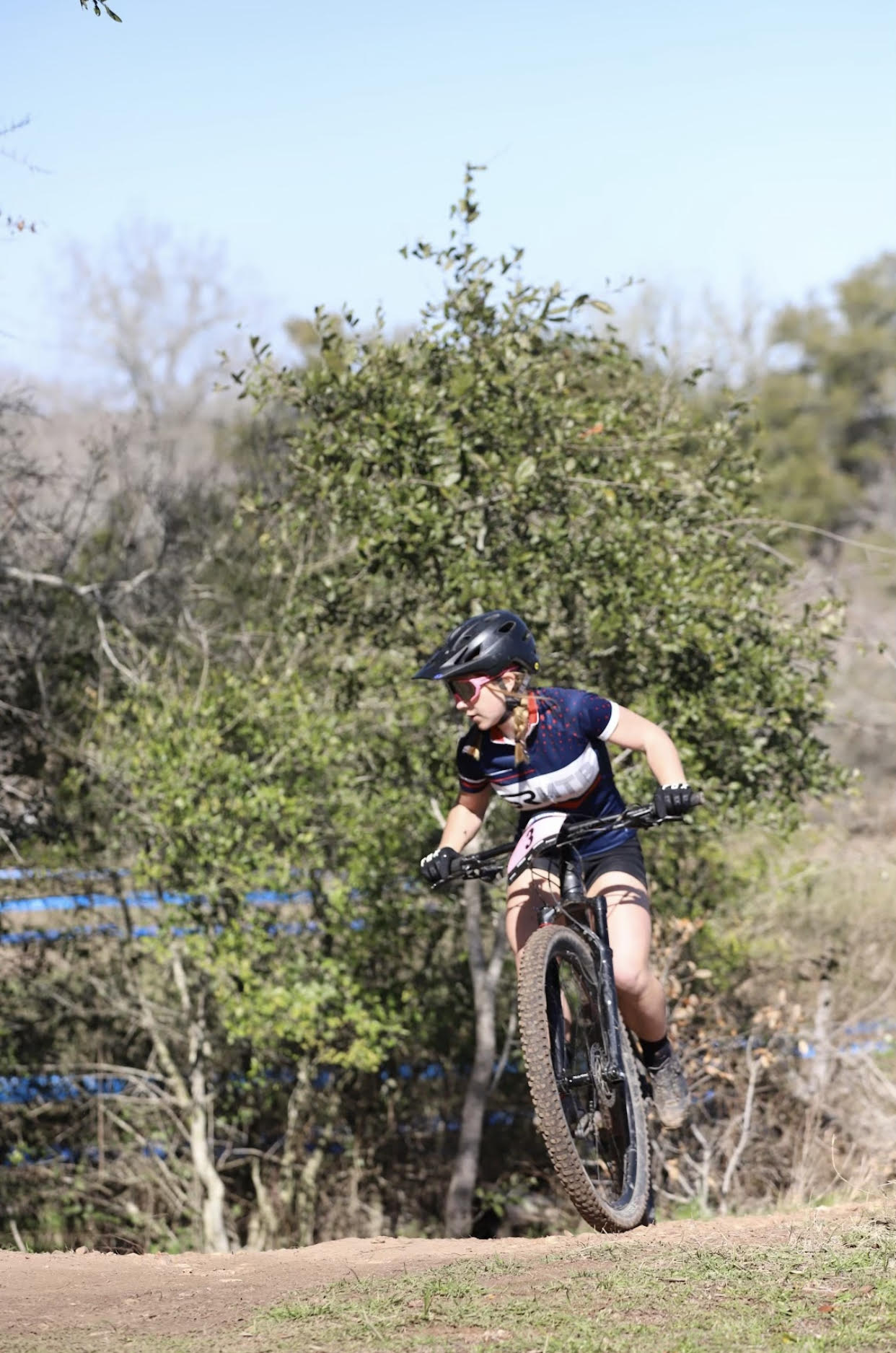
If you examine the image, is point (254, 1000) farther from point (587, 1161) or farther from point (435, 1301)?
point (435, 1301)

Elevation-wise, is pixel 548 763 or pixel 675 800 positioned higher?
pixel 548 763

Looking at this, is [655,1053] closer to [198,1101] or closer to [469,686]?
[469,686]

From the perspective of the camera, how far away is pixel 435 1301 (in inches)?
161

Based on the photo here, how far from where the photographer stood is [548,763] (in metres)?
5.53

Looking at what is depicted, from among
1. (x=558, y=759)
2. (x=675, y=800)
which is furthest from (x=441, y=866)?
Answer: (x=675, y=800)

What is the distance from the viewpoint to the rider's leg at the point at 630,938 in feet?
18.2

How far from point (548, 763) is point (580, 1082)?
1.09m

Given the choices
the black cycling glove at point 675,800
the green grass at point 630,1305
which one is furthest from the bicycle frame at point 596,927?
the green grass at point 630,1305

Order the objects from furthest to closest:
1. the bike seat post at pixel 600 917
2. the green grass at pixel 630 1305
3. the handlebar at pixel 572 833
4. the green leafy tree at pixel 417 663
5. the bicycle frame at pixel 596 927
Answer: the green leafy tree at pixel 417 663 < the bike seat post at pixel 600 917 < the bicycle frame at pixel 596 927 < the handlebar at pixel 572 833 < the green grass at pixel 630 1305

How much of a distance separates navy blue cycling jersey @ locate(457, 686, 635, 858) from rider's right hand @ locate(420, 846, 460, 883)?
0.29 metres

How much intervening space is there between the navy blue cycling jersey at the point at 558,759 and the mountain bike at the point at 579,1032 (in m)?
0.10

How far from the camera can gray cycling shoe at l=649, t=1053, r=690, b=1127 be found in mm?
5914

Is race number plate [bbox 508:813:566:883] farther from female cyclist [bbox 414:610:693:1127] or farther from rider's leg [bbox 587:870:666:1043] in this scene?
rider's leg [bbox 587:870:666:1043]

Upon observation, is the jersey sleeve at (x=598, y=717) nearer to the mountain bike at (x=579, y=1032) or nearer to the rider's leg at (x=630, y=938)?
the mountain bike at (x=579, y=1032)
